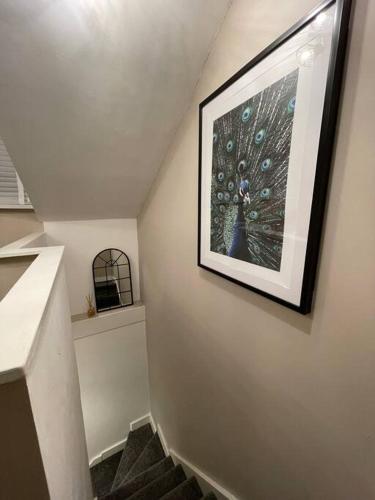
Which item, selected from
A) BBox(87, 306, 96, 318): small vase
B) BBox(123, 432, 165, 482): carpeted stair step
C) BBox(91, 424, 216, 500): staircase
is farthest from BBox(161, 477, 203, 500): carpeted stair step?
BBox(87, 306, 96, 318): small vase

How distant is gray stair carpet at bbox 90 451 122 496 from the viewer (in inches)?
92.1

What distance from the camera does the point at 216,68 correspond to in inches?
38.6

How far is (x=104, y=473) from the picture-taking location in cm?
248

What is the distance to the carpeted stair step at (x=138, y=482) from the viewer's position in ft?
5.56

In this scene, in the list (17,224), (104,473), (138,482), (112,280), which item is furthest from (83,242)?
(104,473)

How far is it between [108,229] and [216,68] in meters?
1.90

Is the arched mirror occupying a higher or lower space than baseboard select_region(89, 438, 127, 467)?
higher

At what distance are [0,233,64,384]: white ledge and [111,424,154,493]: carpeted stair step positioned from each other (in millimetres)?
2634

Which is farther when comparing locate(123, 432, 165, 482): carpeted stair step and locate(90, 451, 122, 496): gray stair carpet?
locate(90, 451, 122, 496): gray stair carpet

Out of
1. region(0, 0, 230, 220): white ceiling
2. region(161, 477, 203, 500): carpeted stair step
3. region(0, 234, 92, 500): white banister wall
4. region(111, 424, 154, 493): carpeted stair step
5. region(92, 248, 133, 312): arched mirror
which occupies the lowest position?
region(111, 424, 154, 493): carpeted stair step

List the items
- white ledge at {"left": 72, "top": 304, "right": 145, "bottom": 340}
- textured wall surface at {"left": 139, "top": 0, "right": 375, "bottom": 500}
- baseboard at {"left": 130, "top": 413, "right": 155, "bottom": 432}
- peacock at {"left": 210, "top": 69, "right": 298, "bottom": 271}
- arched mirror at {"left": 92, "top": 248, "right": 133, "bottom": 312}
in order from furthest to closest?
baseboard at {"left": 130, "top": 413, "right": 155, "bottom": 432}, arched mirror at {"left": 92, "top": 248, "right": 133, "bottom": 312}, white ledge at {"left": 72, "top": 304, "right": 145, "bottom": 340}, peacock at {"left": 210, "top": 69, "right": 298, "bottom": 271}, textured wall surface at {"left": 139, "top": 0, "right": 375, "bottom": 500}

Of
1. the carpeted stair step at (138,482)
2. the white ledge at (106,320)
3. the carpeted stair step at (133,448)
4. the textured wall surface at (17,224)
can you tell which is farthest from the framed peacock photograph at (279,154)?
the carpeted stair step at (133,448)

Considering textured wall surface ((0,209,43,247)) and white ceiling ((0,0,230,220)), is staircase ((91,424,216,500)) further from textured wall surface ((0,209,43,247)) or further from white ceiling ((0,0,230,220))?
textured wall surface ((0,209,43,247))

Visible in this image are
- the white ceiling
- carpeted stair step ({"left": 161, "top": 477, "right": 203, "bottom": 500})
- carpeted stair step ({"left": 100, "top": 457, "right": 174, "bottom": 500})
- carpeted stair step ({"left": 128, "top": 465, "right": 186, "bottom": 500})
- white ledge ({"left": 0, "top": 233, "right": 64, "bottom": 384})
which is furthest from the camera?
carpeted stair step ({"left": 100, "top": 457, "right": 174, "bottom": 500})
